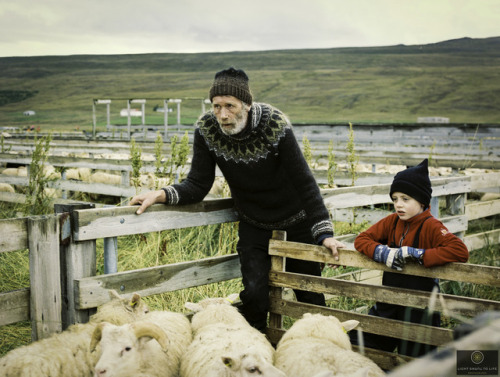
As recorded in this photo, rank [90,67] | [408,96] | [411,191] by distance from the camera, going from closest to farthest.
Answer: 1. [411,191]
2. [408,96]
3. [90,67]

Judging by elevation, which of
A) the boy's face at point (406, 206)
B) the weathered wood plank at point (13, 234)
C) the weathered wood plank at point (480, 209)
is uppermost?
the boy's face at point (406, 206)

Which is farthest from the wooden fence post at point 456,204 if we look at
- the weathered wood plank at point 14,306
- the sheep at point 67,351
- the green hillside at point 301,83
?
the green hillside at point 301,83

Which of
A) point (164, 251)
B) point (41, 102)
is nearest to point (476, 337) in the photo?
point (164, 251)

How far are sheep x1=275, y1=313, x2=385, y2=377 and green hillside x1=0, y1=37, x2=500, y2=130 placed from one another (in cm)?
6205

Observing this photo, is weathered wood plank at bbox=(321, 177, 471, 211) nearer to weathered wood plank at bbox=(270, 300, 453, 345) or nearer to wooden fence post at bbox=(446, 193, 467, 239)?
wooden fence post at bbox=(446, 193, 467, 239)

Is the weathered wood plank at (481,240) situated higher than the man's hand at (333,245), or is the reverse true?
the man's hand at (333,245)

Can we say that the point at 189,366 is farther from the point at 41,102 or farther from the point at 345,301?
the point at 41,102

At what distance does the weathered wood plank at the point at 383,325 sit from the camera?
3.20 m

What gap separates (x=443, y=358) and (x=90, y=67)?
201 metres

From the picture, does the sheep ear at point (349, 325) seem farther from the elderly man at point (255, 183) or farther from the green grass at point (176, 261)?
the green grass at point (176, 261)

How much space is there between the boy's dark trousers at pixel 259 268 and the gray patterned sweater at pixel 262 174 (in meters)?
0.08

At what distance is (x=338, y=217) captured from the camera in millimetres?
6613

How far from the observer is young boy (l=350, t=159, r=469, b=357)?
3.40 metres

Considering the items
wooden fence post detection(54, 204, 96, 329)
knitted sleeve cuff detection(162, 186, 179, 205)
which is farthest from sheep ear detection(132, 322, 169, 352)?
knitted sleeve cuff detection(162, 186, 179, 205)
